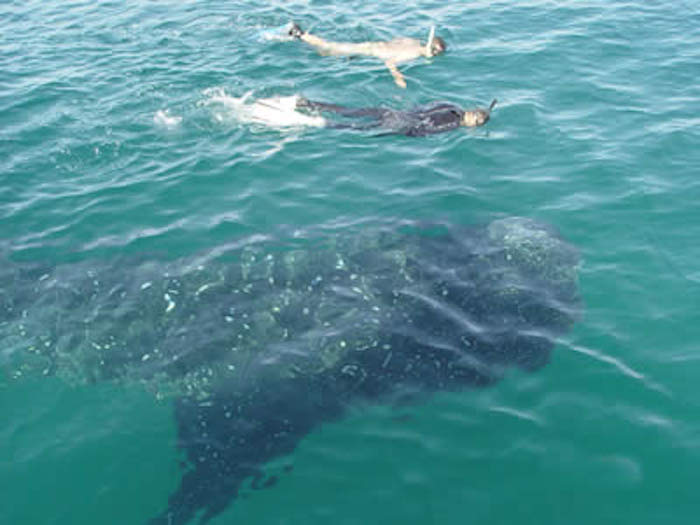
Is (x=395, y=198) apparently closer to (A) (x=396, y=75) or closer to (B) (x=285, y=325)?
(B) (x=285, y=325)

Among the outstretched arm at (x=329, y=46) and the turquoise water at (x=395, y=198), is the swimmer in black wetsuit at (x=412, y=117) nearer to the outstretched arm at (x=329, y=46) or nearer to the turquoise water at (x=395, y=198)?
the turquoise water at (x=395, y=198)

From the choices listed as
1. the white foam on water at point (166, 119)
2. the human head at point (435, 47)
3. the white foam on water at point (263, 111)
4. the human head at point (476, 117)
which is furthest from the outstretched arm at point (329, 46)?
the white foam on water at point (166, 119)

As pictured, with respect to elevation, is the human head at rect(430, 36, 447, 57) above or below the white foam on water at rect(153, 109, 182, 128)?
above

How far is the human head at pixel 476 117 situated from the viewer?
14430 mm

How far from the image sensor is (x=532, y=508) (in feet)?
23.7

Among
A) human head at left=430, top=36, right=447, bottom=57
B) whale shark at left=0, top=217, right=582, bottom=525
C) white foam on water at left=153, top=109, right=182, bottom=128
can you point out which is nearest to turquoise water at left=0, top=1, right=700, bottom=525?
white foam on water at left=153, top=109, right=182, bottom=128

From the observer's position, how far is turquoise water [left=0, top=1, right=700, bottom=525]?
762 cm

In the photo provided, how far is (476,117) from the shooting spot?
47.6 ft

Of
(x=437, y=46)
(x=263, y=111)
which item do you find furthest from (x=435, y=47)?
(x=263, y=111)

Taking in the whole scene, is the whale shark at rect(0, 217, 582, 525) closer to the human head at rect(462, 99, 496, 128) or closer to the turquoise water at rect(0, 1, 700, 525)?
the turquoise water at rect(0, 1, 700, 525)

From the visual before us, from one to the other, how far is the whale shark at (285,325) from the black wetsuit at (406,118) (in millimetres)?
3938

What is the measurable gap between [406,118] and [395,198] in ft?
10.7

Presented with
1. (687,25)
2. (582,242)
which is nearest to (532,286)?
(582,242)

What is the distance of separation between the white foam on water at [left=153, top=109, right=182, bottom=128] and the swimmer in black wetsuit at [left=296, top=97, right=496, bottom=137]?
11.3 feet
